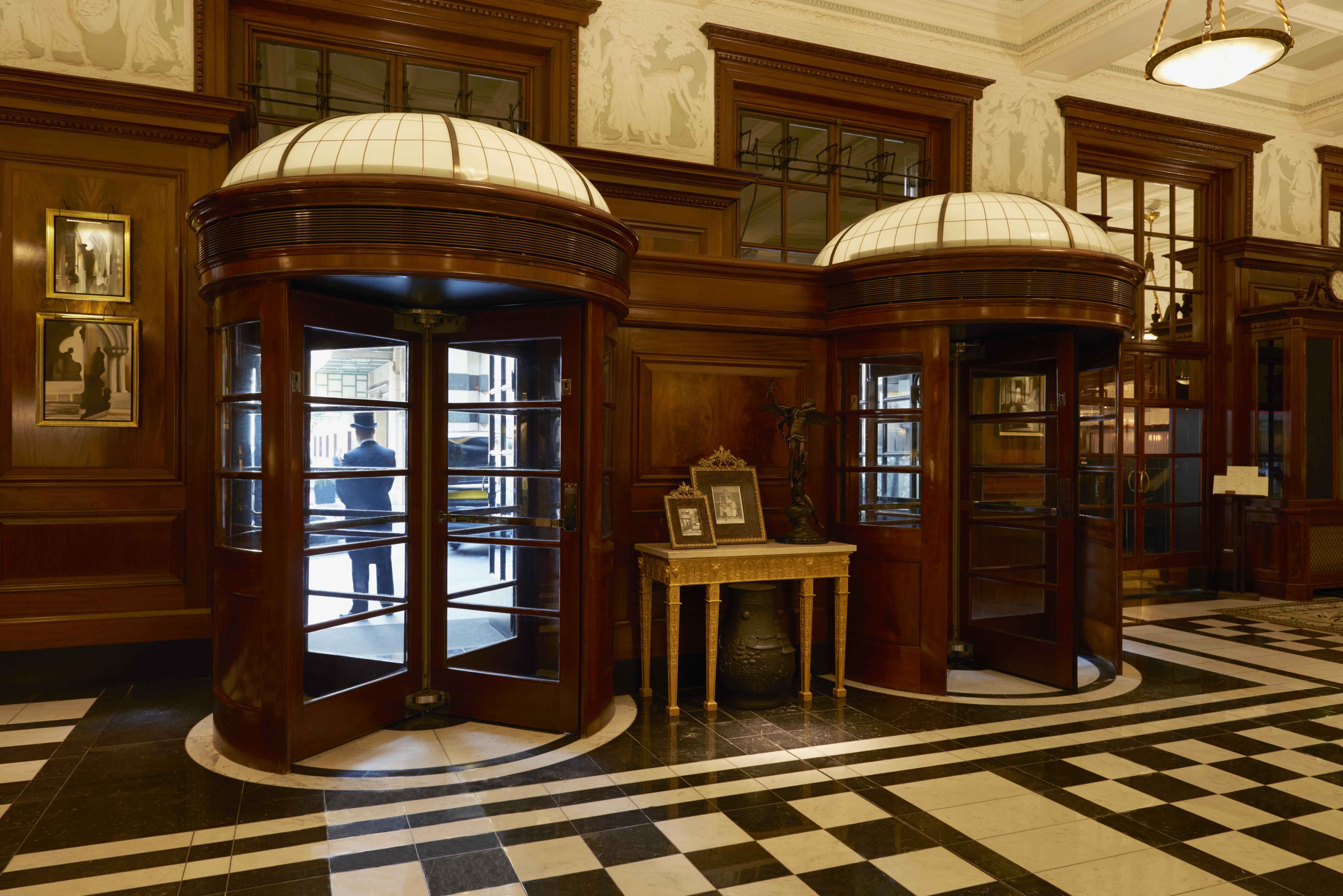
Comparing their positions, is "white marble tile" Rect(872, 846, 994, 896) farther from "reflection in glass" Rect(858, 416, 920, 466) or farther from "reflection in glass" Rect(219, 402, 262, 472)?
"reflection in glass" Rect(219, 402, 262, 472)

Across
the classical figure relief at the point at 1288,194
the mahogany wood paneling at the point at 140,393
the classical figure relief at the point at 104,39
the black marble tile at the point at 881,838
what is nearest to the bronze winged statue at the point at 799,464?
the black marble tile at the point at 881,838

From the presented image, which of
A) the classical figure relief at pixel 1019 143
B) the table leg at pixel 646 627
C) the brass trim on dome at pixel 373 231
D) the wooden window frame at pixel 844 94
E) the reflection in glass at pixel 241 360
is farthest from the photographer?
the classical figure relief at pixel 1019 143

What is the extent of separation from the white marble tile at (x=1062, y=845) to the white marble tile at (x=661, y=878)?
42.7 inches

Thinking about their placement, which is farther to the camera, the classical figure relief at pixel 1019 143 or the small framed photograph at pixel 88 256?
the classical figure relief at pixel 1019 143

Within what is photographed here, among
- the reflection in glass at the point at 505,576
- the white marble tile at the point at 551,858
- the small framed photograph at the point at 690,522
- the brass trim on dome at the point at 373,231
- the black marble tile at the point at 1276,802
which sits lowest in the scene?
the black marble tile at the point at 1276,802

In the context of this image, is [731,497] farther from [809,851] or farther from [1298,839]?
[1298,839]

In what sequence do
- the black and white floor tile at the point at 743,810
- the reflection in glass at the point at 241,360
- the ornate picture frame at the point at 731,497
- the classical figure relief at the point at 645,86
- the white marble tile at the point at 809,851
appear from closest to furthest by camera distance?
the black and white floor tile at the point at 743,810, the white marble tile at the point at 809,851, the reflection in glass at the point at 241,360, the ornate picture frame at the point at 731,497, the classical figure relief at the point at 645,86

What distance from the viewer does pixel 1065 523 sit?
17.1 ft

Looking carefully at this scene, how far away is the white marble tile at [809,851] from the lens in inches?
116

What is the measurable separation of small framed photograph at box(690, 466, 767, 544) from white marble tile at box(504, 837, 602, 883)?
2.15 metres

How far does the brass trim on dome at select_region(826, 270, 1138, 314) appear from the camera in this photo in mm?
4840

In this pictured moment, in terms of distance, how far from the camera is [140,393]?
209 inches

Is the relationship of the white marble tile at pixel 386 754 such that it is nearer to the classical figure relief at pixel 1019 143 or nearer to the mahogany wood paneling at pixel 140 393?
the mahogany wood paneling at pixel 140 393

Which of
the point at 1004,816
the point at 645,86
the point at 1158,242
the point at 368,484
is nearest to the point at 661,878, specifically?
the point at 1004,816
